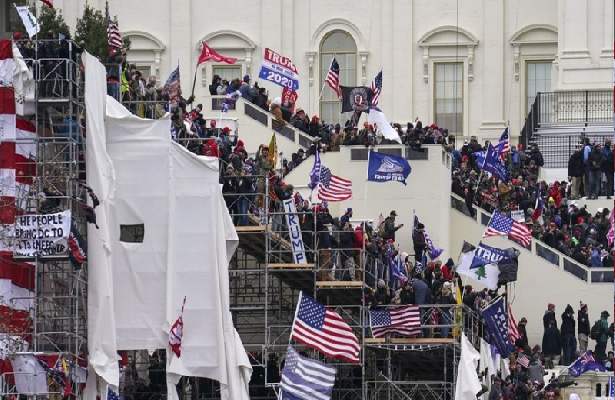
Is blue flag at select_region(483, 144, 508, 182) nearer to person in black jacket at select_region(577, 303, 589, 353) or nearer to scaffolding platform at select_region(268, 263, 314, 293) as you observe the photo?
person in black jacket at select_region(577, 303, 589, 353)

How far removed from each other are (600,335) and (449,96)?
980 inches

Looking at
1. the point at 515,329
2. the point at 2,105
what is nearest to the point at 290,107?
the point at 515,329

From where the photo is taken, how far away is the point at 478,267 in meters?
105

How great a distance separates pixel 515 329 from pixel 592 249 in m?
8.16

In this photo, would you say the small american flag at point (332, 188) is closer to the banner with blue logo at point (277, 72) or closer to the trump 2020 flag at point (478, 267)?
the trump 2020 flag at point (478, 267)

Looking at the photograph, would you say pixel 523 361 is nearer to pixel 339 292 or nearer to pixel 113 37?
pixel 339 292

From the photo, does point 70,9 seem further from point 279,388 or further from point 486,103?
point 279,388

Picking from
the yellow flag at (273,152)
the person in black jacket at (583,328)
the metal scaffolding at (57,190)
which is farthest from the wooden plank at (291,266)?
the person in black jacket at (583,328)

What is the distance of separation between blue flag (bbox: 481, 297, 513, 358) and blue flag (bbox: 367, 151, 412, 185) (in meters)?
7.68

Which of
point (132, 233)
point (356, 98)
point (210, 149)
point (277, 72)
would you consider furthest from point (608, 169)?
point (132, 233)

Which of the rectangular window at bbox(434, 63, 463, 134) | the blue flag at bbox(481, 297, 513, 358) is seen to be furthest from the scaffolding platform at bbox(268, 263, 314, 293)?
the rectangular window at bbox(434, 63, 463, 134)

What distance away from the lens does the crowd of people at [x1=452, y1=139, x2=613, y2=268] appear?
369 ft

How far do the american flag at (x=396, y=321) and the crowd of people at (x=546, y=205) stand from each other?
1019 cm

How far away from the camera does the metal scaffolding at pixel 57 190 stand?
9331 cm
